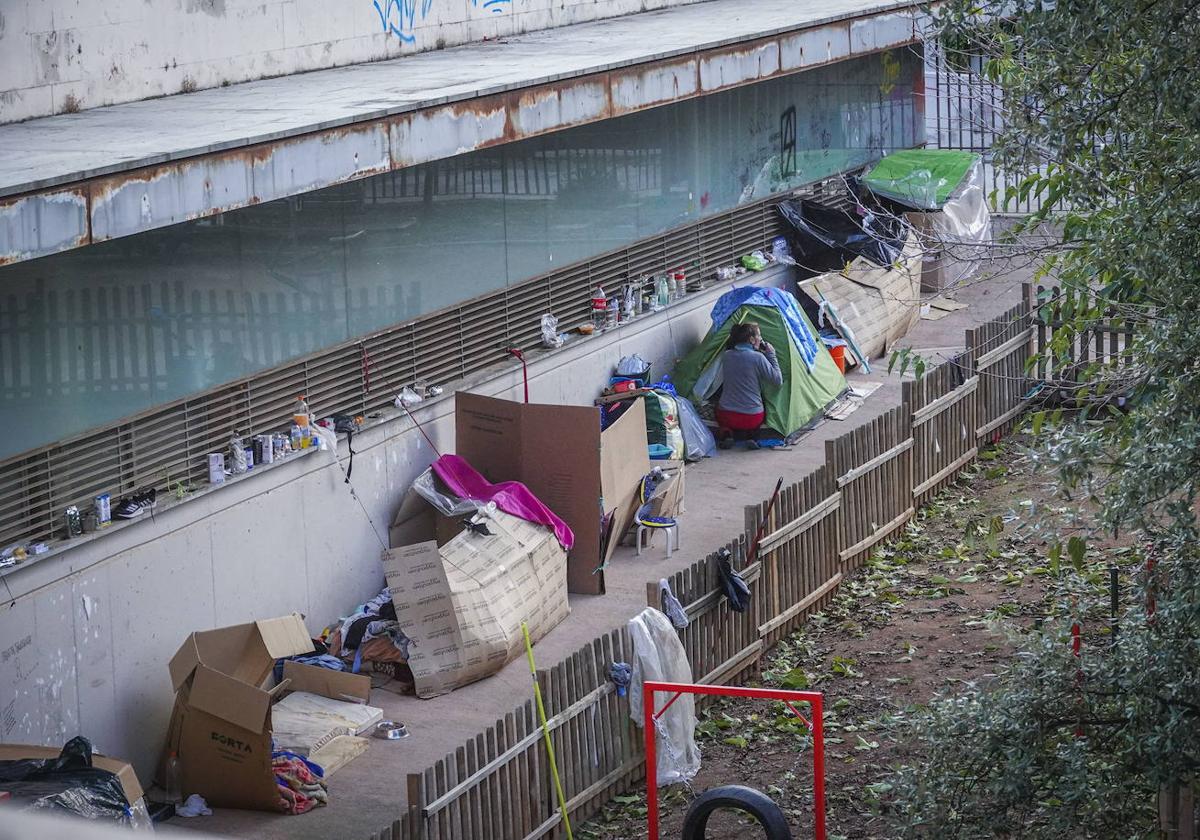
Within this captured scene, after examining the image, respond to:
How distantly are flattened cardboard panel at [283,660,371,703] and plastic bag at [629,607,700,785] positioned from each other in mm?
1831

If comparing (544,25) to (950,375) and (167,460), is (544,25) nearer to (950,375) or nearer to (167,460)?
(950,375)

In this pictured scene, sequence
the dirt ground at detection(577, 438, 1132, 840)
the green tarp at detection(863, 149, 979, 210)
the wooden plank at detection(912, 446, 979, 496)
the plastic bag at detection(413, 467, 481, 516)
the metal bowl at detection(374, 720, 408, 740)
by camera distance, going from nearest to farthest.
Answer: the dirt ground at detection(577, 438, 1132, 840) → the metal bowl at detection(374, 720, 408, 740) → the plastic bag at detection(413, 467, 481, 516) → the wooden plank at detection(912, 446, 979, 496) → the green tarp at detection(863, 149, 979, 210)

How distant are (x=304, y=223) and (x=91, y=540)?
321cm

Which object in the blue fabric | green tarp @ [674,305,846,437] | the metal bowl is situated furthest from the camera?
green tarp @ [674,305,846,437]

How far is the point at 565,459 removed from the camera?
1210 centimetres

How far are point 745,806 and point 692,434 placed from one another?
25.3 ft

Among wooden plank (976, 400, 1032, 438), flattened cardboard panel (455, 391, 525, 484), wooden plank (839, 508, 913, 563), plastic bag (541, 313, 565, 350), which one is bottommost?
wooden plank (839, 508, 913, 563)

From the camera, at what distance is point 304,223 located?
37.8 ft

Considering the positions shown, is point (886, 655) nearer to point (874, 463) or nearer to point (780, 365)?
point (874, 463)

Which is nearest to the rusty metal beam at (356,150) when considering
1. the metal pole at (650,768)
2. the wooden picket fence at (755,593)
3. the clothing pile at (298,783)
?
the clothing pile at (298,783)

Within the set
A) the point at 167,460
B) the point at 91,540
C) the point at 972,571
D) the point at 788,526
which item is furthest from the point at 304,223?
the point at 972,571

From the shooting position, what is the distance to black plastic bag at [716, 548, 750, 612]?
10953 mm

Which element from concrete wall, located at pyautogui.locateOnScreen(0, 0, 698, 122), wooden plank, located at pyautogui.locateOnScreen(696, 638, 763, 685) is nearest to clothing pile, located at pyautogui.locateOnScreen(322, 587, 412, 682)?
wooden plank, located at pyautogui.locateOnScreen(696, 638, 763, 685)

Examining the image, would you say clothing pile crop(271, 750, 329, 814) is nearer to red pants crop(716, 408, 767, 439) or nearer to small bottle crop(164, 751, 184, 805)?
small bottle crop(164, 751, 184, 805)
